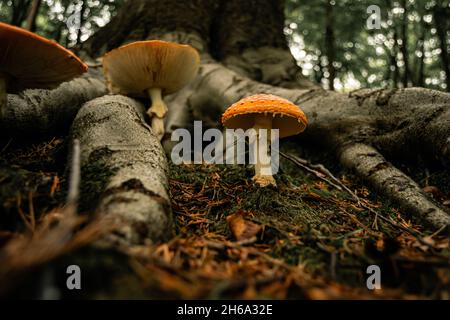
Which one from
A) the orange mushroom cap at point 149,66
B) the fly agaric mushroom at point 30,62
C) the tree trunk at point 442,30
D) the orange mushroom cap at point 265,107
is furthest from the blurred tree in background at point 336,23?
the orange mushroom cap at point 265,107

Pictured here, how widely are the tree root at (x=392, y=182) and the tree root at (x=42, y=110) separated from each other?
10.0ft

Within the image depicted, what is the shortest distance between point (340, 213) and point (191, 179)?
1364 millimetres

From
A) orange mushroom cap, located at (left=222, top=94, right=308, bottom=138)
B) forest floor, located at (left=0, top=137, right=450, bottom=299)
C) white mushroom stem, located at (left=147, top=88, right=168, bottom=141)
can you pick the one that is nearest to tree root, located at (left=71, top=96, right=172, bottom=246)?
forest floor, located at (left=0, top=137, right=450, bottom=299)

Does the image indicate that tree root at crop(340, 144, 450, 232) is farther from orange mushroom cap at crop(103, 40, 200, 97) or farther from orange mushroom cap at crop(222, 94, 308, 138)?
orange mushroom cap at crop(103, 40, 200, 97)

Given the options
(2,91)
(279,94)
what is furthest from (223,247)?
(279,94)

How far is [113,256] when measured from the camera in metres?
1.25

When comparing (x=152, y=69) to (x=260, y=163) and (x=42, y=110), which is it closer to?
(x=42, y=110)

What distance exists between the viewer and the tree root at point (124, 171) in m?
1.56

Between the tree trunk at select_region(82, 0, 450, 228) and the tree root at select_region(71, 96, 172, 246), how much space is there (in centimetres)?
171

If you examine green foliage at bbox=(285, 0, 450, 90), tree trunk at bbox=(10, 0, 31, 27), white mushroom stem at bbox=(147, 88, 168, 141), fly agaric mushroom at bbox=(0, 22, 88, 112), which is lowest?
fly agaric mushroom at bbox=(0, 22, 88, 112)

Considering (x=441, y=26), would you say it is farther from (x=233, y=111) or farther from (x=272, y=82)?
(x=233, y=111)

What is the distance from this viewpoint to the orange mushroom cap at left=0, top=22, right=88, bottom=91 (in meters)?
1.70

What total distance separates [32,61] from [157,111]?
6.11ft
